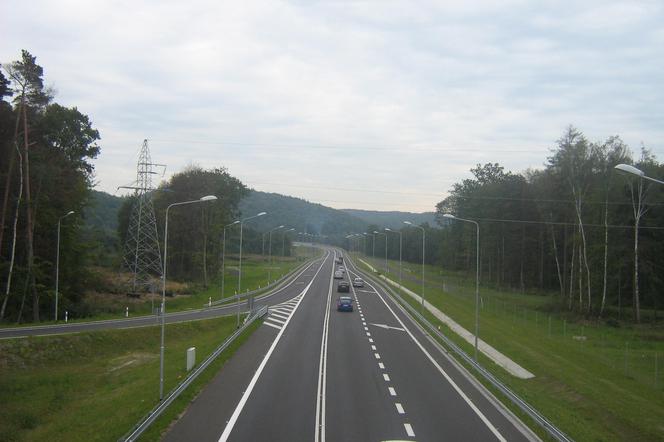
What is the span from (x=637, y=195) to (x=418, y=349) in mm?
29680

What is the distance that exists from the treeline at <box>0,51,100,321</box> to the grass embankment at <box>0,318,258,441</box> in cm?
1116

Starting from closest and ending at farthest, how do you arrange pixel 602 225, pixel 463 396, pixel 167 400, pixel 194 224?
pixel 167 400 → pixel 463 396 → pixel 602 225 → pixel 194 224

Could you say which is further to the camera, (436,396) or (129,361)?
(129,361)

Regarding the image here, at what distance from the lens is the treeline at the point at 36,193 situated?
1647 inches

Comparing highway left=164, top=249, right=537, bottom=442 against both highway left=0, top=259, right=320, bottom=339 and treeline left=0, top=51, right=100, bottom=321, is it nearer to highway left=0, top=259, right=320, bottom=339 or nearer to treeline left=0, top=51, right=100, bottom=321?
highway left=0, top=259, right=320, bottom=339

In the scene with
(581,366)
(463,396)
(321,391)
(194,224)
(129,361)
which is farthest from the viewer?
(194,224)

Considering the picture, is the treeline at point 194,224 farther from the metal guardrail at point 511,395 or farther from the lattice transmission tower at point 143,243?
the metal guardrail at point 511,395

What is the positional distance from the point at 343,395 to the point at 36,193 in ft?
115

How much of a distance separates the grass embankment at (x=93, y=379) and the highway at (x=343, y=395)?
1214 mm

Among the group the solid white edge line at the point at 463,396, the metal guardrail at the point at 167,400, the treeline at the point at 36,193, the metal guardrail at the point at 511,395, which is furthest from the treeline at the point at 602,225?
the treeline at the point at 36,193

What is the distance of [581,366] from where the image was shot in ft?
99.7

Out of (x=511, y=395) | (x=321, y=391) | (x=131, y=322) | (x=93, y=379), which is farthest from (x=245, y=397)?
(x=131, y=322)

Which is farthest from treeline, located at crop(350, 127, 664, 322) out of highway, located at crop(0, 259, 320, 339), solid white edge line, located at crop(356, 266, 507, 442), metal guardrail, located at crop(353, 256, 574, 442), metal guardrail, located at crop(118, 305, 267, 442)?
metal guardrail, located at crop(118, 305, 267, 442)

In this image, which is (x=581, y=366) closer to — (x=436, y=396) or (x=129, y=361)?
(x=436, y=396)
